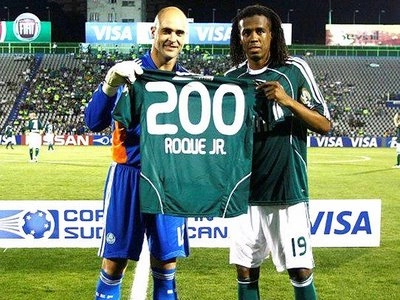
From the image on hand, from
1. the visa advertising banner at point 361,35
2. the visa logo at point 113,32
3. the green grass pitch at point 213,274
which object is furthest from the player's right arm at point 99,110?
the visa advertising banner at point 361,35

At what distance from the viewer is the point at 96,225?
20.8 feet

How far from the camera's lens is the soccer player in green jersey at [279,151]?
349cm

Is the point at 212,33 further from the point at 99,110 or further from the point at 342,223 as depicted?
the point at 99,110

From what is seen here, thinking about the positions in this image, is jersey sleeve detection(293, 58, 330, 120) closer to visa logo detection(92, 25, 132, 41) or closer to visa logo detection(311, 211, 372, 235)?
visa logo detection(311, 211, 372, 235)

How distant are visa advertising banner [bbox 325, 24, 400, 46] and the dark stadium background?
8.05 m

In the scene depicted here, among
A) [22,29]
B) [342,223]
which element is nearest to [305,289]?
[342,223]

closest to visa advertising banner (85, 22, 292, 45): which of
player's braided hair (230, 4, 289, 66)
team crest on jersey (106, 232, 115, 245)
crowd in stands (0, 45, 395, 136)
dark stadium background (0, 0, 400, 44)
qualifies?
crowd in stands (0, 45, 395, 136)

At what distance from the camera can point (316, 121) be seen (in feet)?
11.1

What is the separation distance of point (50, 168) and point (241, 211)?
569 inches

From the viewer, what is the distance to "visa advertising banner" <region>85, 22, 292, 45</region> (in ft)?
145

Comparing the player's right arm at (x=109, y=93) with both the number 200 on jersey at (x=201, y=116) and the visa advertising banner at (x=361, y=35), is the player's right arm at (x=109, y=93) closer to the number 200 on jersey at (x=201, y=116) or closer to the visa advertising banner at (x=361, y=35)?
the number 200 on jersey at (x=201, y=116)

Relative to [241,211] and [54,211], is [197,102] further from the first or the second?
[54,211]

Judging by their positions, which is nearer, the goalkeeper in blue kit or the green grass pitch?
the goalkeeper in blue kit

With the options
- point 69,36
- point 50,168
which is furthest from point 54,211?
point 69,36
